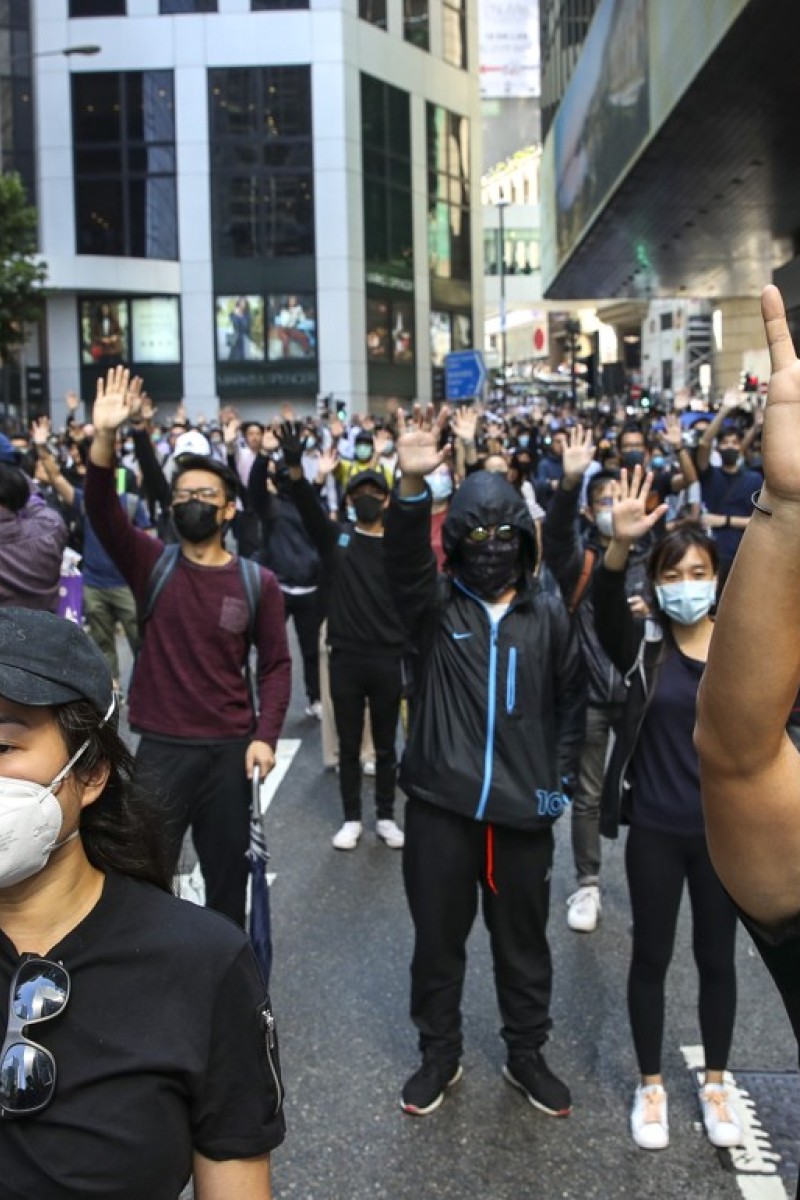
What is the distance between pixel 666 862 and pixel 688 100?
10.2 metres

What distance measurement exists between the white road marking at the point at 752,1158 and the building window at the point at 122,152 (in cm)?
4215

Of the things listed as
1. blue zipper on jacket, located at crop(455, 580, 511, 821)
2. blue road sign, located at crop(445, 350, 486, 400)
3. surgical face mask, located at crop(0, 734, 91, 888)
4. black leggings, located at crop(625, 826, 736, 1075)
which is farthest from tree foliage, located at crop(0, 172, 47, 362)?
surgical face mask, located at crop(0, 734, 91, 888)

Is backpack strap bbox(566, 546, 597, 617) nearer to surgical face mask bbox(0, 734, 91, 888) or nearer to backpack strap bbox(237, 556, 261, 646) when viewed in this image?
backpack strap bbox(237, 556, 261, 646)

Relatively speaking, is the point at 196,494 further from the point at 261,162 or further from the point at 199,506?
the point at 261,162

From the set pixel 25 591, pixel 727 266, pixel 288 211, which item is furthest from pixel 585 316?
pixel 25 591

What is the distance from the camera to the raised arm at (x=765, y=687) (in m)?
1.41

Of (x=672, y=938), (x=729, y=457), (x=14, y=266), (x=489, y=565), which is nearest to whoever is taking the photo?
(x=672, y=938)

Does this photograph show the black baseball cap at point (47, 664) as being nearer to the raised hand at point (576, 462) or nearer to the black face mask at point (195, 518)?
the black face mask at point (195, 518)

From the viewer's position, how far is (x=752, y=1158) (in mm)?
3582

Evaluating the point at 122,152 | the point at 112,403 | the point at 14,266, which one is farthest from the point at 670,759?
the point at 122,152

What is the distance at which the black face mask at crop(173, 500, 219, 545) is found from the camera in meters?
4.30

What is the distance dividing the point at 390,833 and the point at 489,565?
2966mm

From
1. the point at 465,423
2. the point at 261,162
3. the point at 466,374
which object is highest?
the point at 261,162

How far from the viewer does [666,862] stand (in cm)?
379
